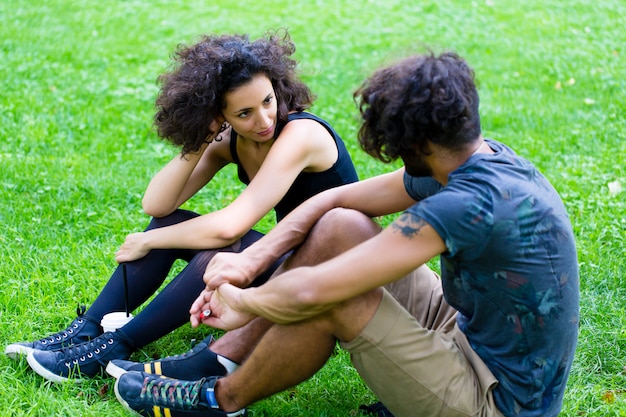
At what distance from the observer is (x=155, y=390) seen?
111 inches

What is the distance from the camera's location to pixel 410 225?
2244 millimetres

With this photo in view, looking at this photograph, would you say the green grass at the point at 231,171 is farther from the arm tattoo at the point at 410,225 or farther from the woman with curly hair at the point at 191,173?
the arm tattoo at the point at 410,225

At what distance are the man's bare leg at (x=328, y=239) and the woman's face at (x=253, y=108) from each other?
693 mm

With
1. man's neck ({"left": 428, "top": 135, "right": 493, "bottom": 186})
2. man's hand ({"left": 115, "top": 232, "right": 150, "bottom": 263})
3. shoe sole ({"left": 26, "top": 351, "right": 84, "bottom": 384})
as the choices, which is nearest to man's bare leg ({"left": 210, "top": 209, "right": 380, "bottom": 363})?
man's neck ({"left": 428, "top": 135, "right": 493, "bottom": 186})

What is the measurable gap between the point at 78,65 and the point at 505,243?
240 inches

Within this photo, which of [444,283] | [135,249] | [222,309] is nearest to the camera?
[444,283]

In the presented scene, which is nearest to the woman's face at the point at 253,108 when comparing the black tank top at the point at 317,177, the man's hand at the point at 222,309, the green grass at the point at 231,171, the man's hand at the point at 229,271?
the black tank top at the point at 317,177

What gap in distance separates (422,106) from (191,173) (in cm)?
150

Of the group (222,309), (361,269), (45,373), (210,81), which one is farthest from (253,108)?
(45,373)

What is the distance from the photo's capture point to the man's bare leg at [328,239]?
8.65ft

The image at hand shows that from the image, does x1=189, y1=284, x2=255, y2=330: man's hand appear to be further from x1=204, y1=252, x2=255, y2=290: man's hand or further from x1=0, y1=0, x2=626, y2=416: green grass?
x1=0, y1=0, x2=626, y2=416: green grass

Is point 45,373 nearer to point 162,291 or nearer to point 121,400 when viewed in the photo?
point 121,400

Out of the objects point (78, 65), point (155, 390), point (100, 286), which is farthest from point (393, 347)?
point (78, 65)

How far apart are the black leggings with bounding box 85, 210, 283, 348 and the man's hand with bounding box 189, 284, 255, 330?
1.06 feet
